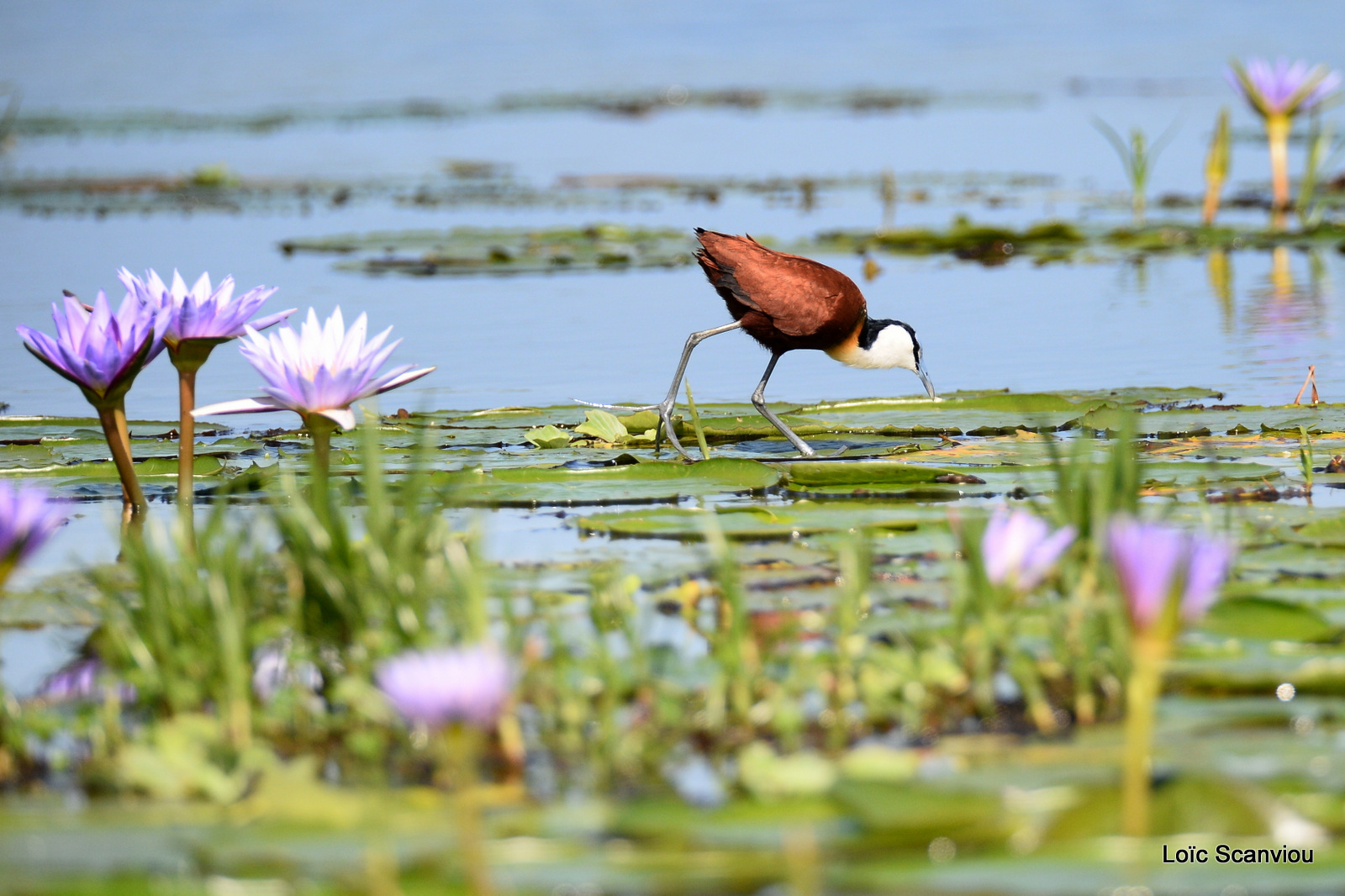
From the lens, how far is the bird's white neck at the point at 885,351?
5973 millimetres

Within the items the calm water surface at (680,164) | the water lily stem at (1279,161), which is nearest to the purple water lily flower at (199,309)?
the calm water surface at (680,164)

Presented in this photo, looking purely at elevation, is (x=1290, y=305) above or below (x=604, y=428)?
above

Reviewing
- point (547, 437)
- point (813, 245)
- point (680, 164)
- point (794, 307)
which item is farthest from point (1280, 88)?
point (680, 164)

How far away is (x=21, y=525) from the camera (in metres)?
2.86

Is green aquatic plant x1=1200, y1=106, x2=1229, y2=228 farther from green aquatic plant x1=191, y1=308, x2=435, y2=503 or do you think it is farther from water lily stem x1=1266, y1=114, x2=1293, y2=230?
green aquatic plant x1=191, y1=308, x2=435, y2=503

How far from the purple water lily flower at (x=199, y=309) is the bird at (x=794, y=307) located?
6.68ft

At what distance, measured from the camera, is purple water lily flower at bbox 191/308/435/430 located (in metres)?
3.83

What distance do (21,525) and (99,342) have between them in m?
0.99

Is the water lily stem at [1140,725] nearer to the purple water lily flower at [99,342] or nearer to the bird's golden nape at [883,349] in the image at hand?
the purple water lily flower at [99,342]

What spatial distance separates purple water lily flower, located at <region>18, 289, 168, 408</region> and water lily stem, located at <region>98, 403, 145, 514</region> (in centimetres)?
12

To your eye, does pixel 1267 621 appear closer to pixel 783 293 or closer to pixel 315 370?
pixel 315 370

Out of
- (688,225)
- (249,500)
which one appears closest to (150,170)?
(688,225)

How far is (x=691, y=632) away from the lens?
334 cm

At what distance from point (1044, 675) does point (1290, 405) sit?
297 centimetres
